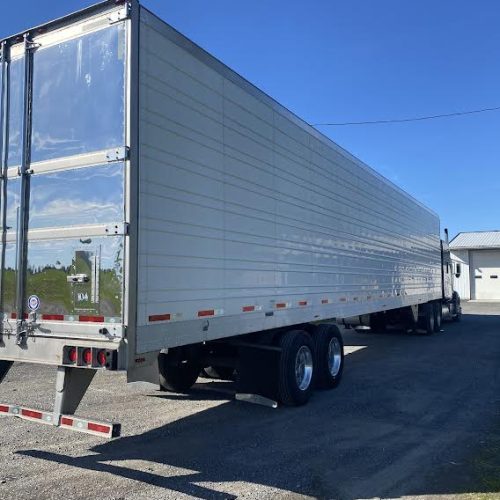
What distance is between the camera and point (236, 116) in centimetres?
630

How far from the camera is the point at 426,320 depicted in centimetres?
1736

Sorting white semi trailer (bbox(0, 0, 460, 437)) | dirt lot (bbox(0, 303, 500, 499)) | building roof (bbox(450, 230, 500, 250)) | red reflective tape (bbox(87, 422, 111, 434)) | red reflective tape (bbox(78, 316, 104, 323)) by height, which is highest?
building roof (bbox(450, 230, 500, 250))

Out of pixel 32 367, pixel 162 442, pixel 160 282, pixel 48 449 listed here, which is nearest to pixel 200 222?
pixel 160 282

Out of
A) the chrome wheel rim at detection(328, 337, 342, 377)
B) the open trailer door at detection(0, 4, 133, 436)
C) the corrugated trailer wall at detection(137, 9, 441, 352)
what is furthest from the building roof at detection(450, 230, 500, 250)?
the open trailer door at detection(0, 4, 133, 436)

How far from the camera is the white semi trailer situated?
4.55 metres

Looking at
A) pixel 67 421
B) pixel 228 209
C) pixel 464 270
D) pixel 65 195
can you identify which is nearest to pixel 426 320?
pixel 228 209

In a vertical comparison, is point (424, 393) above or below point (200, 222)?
below

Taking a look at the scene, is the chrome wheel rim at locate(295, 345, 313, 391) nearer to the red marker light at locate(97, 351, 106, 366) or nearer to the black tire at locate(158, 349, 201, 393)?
the black tire at locate(158, 349, 201, 393)

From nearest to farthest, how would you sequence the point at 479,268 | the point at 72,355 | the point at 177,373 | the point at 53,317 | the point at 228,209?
the point at 72,355 → the point at 53,317 → the point at 228,209 → the point at 177,373 → the point at 479,268

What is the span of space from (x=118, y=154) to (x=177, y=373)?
4.10m

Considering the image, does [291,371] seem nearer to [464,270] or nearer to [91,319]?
[91,319]

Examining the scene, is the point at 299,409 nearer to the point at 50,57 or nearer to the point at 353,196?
the point at 353,196

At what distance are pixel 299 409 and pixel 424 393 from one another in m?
2.31

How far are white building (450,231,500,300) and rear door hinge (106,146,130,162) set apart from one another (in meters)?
37.0
